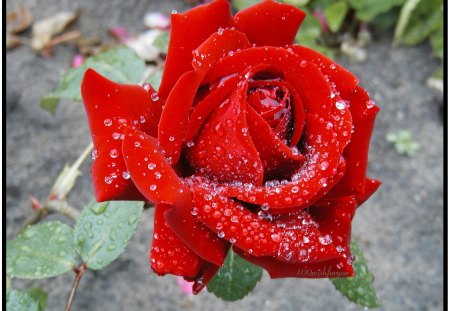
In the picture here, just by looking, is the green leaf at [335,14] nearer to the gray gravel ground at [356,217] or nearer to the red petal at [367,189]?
the gray gravel ground at [356,217]

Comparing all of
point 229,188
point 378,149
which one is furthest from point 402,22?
point 229,188

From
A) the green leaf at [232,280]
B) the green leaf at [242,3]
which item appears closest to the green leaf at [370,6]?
the green leaf at [242,3]

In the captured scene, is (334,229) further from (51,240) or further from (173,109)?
(51,240)

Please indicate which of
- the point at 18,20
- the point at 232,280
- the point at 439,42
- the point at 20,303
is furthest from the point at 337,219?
the point at 18,20

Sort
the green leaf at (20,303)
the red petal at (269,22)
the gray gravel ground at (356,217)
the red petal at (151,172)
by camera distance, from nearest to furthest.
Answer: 1. the red petal at (151,172)
2. the red petal at (269,22)
3. the green leaf at (20,303)
4. the gray gravel ground at (356,217)

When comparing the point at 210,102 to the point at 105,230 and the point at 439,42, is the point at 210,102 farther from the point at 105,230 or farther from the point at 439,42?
the point at 439,42

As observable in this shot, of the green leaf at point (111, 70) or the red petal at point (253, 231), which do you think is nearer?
the red petal at point (253, 231)

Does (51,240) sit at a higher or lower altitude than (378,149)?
higher
